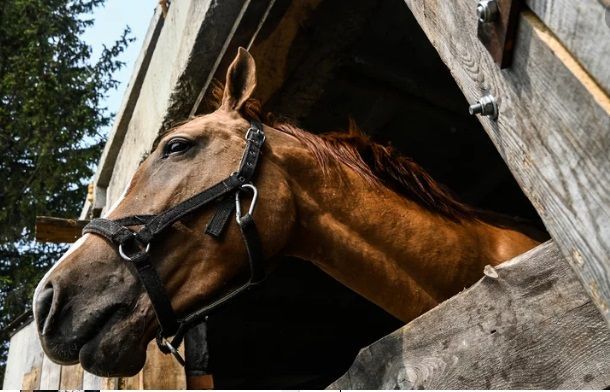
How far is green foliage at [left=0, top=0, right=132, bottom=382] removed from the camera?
12312mm

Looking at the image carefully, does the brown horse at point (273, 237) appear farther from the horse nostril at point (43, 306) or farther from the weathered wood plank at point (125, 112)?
the weathered wood plank at point (125, 112)

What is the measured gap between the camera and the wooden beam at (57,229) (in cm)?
406

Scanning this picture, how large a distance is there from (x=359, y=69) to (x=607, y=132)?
97.7 inches

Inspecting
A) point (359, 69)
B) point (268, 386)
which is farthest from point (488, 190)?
point (268, 386)

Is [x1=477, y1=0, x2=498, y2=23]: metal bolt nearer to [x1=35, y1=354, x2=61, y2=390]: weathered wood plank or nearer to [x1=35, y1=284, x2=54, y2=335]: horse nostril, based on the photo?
[x1=35, y1=284, x2=54, y2=335]: horse nostril

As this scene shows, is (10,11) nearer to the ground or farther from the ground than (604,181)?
farther from the ground

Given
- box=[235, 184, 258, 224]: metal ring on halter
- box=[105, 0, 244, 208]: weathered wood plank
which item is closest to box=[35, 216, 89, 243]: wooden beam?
box=[105, 0, 244, 208]: weathered wood plank

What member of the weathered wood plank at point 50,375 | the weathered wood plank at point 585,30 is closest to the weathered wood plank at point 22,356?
the weathered wood plank at point 50,375

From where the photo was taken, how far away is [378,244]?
2.54 metres

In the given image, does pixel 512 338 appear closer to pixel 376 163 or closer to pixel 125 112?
pixel 376 163

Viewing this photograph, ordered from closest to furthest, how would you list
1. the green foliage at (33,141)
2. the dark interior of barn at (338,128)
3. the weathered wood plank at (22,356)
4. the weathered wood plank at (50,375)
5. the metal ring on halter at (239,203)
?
1. the metal ring on halter at (239,203)
2. the dark interior of barn at (338,128)
3. the weathered wood plank at (50,375)
4. the weathered wood plank at (22,356)
5. the green foliage at (33,141)

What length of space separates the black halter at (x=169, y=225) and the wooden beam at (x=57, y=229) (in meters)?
1.87

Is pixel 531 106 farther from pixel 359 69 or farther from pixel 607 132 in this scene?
pixel 359 69

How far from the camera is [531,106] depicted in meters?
1.29
